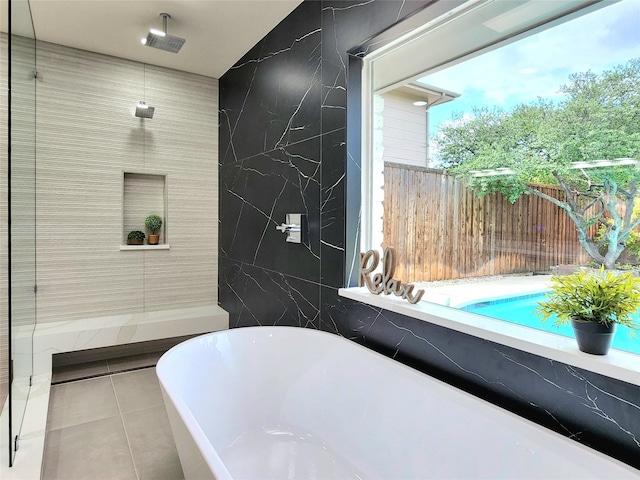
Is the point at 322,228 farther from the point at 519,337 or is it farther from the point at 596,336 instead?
the point at 596,336

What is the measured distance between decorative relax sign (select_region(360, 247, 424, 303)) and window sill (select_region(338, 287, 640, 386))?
4 cm

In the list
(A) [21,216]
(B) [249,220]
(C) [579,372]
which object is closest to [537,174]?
(C) [579,372]

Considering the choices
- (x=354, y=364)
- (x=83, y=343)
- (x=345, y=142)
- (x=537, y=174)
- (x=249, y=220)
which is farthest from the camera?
(x=249, y=220)

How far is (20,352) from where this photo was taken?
215 centimetres

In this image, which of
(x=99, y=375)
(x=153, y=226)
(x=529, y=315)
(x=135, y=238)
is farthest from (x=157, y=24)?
(x=529, y=315)

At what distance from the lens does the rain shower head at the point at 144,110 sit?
344 cm

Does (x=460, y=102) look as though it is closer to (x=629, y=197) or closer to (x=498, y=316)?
(x=629, y=197)

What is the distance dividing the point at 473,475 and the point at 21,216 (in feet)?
A: 8.57

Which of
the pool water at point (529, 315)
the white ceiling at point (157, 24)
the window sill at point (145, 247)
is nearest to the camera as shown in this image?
the pool water at point (529, 315)

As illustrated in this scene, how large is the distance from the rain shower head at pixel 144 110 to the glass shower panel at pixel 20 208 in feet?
2.79

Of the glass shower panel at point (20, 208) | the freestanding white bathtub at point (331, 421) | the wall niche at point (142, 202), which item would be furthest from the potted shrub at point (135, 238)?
the freestanding white bathtub at point (331, 421)

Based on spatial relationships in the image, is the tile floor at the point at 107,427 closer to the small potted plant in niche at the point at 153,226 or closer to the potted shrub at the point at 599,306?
the small potted plant in niche at the point at 153,226

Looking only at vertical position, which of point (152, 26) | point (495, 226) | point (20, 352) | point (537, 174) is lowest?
point (20, 352)

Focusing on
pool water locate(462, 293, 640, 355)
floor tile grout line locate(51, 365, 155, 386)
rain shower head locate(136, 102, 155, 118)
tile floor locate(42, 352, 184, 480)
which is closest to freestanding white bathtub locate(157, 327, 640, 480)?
pool water locate(462, 293, 640, 355)
